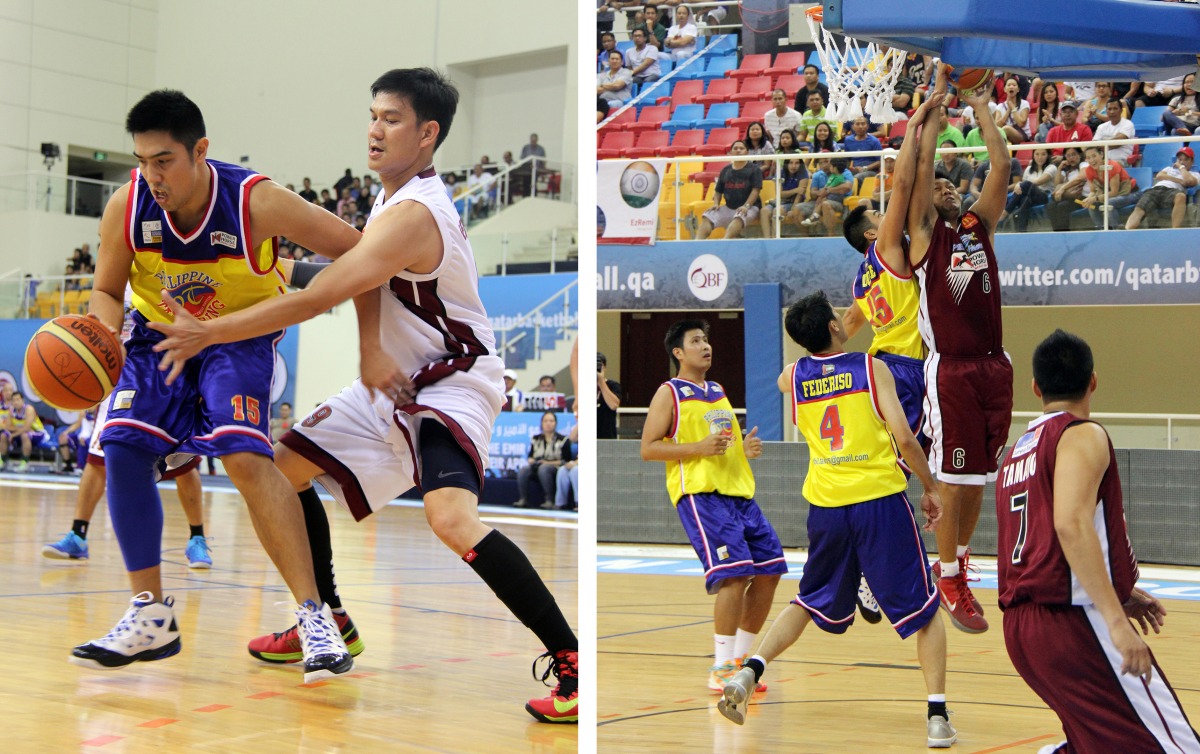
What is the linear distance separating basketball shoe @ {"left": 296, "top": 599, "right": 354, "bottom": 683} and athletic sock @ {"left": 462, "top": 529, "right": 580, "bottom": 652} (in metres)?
0.44

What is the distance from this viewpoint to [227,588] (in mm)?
5133

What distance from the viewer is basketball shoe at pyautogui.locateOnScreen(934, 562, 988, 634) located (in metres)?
4.16

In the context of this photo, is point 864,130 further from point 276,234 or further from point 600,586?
point 276,234

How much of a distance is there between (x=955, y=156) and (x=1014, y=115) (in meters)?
1.01

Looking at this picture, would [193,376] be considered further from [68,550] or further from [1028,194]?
[1028,194]

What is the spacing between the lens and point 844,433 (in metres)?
3.56

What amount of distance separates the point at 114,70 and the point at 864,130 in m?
12.1

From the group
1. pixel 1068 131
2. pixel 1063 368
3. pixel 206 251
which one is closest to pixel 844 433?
pixel 1063 368

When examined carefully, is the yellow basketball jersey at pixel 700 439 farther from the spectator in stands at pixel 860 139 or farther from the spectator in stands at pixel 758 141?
the spectator in stands at pixel 758 141

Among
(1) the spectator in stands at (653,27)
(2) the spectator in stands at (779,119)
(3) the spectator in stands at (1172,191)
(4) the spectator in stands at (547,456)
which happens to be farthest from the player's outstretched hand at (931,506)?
(1) the spectator in stands at (653,27)

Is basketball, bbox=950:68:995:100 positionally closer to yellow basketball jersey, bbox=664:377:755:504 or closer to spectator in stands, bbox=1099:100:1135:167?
yellow basketball jersey, bbox=664:377:755:504

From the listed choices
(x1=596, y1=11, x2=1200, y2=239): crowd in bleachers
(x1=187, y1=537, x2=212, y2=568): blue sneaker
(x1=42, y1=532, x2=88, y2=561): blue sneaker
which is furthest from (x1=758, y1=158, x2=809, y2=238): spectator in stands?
(x1=42, y1=532, x2=88, y2=561): blue sneaker

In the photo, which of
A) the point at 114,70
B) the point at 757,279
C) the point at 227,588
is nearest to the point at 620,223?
the point at 757,279

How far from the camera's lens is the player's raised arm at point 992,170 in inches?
133
